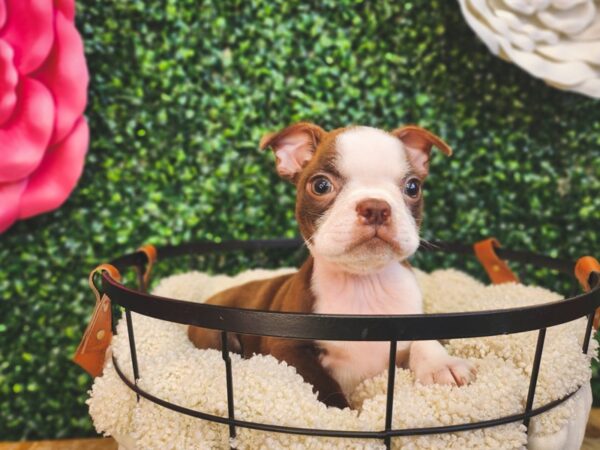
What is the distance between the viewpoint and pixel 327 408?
70cm

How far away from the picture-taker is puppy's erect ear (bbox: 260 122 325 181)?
96 cm

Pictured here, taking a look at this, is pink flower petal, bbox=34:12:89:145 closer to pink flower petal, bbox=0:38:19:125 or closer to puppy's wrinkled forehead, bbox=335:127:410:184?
pink flower petal, bbox=0:38:19:125

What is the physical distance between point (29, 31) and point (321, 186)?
0.80m

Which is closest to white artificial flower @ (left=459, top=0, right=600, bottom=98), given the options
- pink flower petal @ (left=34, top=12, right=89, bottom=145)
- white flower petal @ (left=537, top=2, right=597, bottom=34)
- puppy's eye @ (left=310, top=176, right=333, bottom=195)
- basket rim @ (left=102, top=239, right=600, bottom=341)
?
white flower petal @ (left=537, top=2, right=597, bottom=34)

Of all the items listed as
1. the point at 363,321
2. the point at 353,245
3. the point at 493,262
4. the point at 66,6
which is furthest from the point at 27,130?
the point at 493,262

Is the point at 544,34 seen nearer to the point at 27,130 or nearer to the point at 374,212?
the point at 374,212

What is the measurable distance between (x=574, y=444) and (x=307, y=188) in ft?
1.81

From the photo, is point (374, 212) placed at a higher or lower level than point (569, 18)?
lower

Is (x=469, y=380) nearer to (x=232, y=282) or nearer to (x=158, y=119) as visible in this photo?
(x=232, y=282)

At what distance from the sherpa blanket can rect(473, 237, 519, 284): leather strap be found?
410 millimetres

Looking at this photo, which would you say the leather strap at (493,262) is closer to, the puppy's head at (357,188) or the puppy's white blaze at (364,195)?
the puppy's head at (357,188)

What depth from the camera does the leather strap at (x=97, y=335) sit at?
2.68ft

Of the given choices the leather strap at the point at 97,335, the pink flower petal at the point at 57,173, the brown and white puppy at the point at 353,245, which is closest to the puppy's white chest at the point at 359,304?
the brown and white puppy at the point at 353,245

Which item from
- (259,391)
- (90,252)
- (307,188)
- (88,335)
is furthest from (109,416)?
(90,252)
